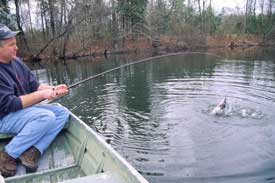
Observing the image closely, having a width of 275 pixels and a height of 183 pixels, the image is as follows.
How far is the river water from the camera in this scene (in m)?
4.70

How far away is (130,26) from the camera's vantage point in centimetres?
3447

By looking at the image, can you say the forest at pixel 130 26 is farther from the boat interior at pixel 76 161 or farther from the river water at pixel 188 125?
the boat interior at pixel 76 161

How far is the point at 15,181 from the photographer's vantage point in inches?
117

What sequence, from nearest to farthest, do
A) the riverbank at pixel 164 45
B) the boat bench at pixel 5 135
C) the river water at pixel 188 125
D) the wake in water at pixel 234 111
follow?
the boat bench at pixel 5 135, the river water at pixel 188 125, the wake in water at pixel 234 111, the riverbank at pixel 164 45

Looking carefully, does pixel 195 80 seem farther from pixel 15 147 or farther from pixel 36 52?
pixel 36 52

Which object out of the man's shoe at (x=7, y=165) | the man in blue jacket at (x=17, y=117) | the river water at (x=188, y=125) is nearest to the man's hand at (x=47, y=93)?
the man in blue jacket at (x=17, y=117)

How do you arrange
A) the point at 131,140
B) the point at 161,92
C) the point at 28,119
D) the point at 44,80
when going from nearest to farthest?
1. the point at 28,119
2. the point at 131,140
3. the point at 161,92
4. the point at 44,80

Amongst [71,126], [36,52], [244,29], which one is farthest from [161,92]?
[244,29]

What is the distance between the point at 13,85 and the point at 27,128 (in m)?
0.52

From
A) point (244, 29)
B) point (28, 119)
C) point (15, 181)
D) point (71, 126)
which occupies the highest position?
point (244, 29)

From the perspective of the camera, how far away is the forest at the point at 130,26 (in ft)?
87.5

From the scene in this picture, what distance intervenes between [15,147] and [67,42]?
2660cm

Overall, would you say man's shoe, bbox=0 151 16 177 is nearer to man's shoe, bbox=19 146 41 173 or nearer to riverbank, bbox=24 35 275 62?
man's shoe, bbox=19 146 41 173

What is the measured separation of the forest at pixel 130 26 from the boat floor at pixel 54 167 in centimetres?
2153
